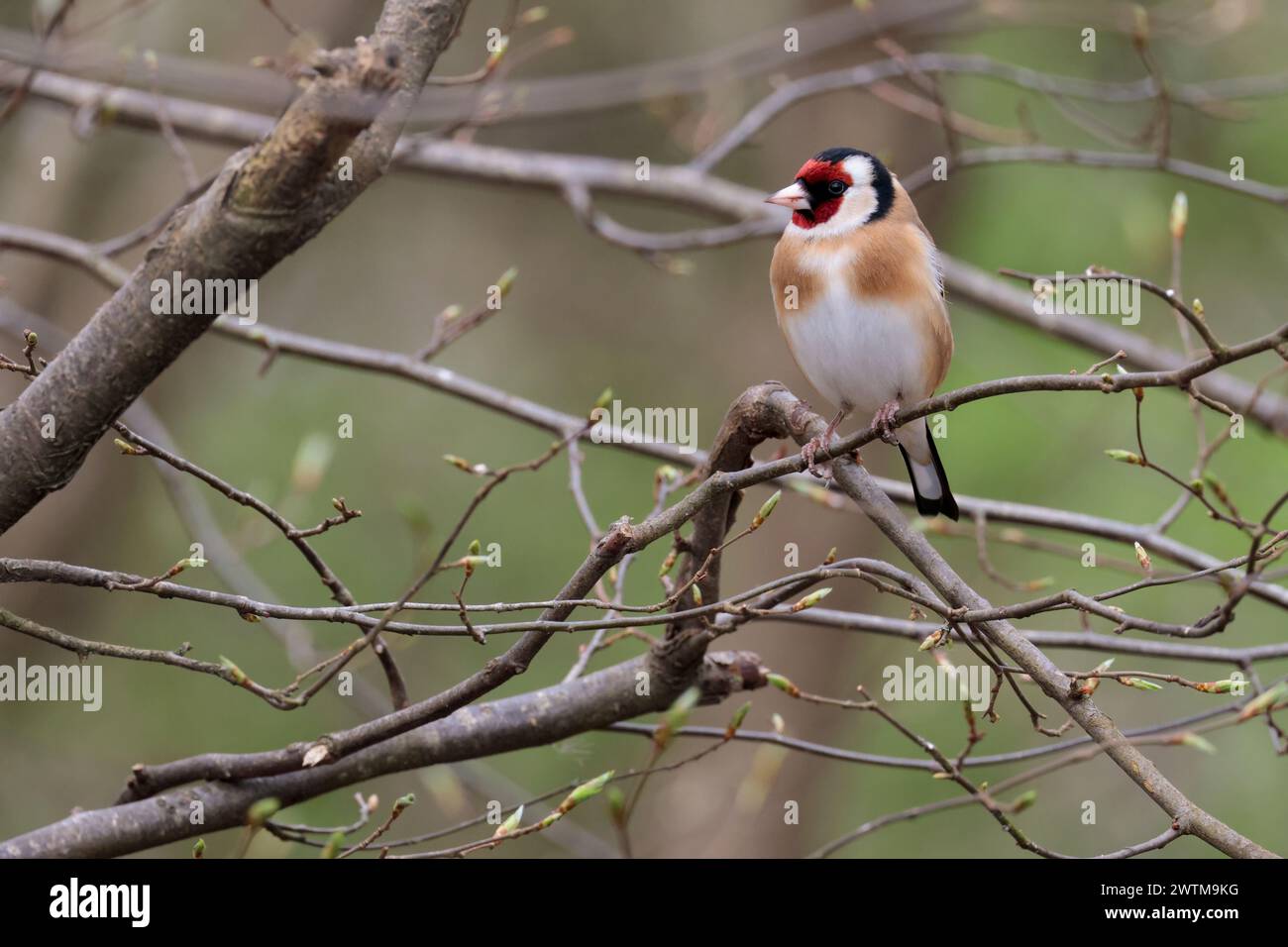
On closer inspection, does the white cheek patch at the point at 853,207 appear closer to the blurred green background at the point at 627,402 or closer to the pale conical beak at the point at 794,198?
the pale conical beak at the point at 794,198

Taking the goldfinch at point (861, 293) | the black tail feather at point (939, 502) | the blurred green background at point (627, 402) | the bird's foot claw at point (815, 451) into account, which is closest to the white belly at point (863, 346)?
the goldfinch at point (861, 293)

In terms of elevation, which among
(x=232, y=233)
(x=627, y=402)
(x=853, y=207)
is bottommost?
(x=232, y=233)

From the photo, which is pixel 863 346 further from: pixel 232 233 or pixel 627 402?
pixel 627 402

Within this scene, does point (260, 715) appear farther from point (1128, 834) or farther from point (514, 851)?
point (1128, 834)

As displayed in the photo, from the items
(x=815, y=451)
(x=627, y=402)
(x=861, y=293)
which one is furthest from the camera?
(x=627, y=402)

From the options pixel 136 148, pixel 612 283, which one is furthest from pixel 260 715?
pixel 612 283

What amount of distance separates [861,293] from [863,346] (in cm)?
14

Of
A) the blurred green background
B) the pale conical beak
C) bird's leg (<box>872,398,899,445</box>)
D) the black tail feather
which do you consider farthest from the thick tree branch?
the blurred green background

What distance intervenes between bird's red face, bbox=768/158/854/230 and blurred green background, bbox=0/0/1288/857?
2.56 feet

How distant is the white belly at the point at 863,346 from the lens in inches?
137

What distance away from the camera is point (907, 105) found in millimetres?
4965

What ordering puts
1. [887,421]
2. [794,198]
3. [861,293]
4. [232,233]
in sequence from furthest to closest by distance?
[794,198] < [861,293] < [887,421] < [232,233]

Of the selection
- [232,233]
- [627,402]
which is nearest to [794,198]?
[232,233]

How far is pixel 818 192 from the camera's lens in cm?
367
